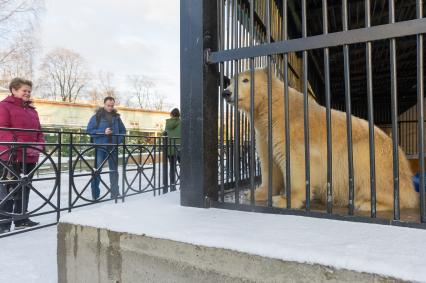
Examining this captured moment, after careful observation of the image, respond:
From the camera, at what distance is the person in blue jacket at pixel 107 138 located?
624 cm

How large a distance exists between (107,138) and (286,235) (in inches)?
230

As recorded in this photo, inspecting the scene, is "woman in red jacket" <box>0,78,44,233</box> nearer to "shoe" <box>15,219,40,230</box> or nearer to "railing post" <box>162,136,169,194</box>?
"shoe" <box>15,219,40,230</box>

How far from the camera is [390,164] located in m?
2.20

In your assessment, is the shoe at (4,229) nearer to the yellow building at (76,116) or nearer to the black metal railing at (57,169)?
the black metal railing at (57,169)

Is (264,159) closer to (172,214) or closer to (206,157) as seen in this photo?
(206,157)

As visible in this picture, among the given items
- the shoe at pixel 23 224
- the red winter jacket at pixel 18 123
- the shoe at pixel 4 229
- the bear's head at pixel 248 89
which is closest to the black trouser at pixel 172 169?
the red winter jacket at pixel 18 123

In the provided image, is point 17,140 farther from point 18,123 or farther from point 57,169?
point 57,169

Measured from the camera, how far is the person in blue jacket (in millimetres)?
6235

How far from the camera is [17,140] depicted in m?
4.58

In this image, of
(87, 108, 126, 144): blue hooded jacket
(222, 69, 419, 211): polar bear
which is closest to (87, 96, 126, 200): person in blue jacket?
(87, 108, 126, 144): blue hooded jacket

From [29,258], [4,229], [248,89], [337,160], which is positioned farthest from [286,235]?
[4,229]

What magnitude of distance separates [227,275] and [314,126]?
1.28m

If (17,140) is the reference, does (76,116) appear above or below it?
above

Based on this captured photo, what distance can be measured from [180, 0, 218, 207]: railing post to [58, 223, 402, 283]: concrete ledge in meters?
0.68
